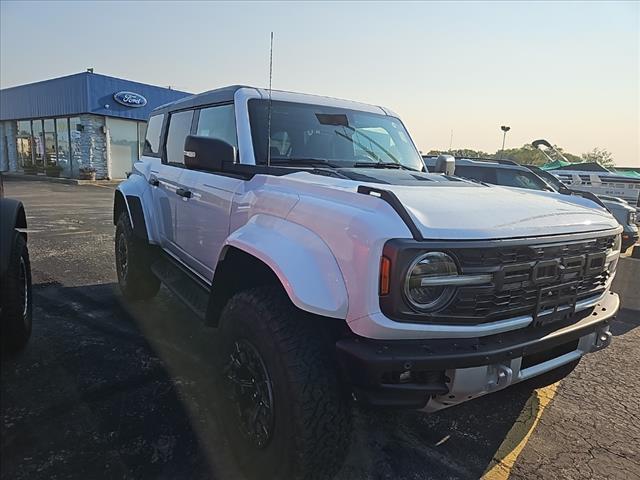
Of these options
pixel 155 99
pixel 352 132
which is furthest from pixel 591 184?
pixel 155 99

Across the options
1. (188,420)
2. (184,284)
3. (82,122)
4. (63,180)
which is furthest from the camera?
(82,122)

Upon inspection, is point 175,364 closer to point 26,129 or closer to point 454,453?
point 454,453

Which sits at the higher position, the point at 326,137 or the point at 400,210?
the point at 326,137

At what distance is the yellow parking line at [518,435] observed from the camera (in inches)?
100

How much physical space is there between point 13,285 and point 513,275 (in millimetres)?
3259

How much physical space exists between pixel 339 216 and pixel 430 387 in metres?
0.81

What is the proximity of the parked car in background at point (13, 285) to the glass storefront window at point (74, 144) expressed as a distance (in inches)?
841

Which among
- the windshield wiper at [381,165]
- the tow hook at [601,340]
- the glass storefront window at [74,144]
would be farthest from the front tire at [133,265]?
the glass storefront window at [74,144]

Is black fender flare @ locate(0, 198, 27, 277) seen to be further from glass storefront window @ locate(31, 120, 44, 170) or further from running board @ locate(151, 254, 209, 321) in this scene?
glass storefront window @ locate(31, 120, 44, 170)

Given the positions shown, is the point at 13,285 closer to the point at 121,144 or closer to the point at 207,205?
the point at 207,205

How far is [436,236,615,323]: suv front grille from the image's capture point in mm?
1923

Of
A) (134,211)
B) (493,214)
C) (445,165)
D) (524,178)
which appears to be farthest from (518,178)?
(493,214)

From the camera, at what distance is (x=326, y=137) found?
3406 millimetres

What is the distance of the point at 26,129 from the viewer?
26.3 meters
